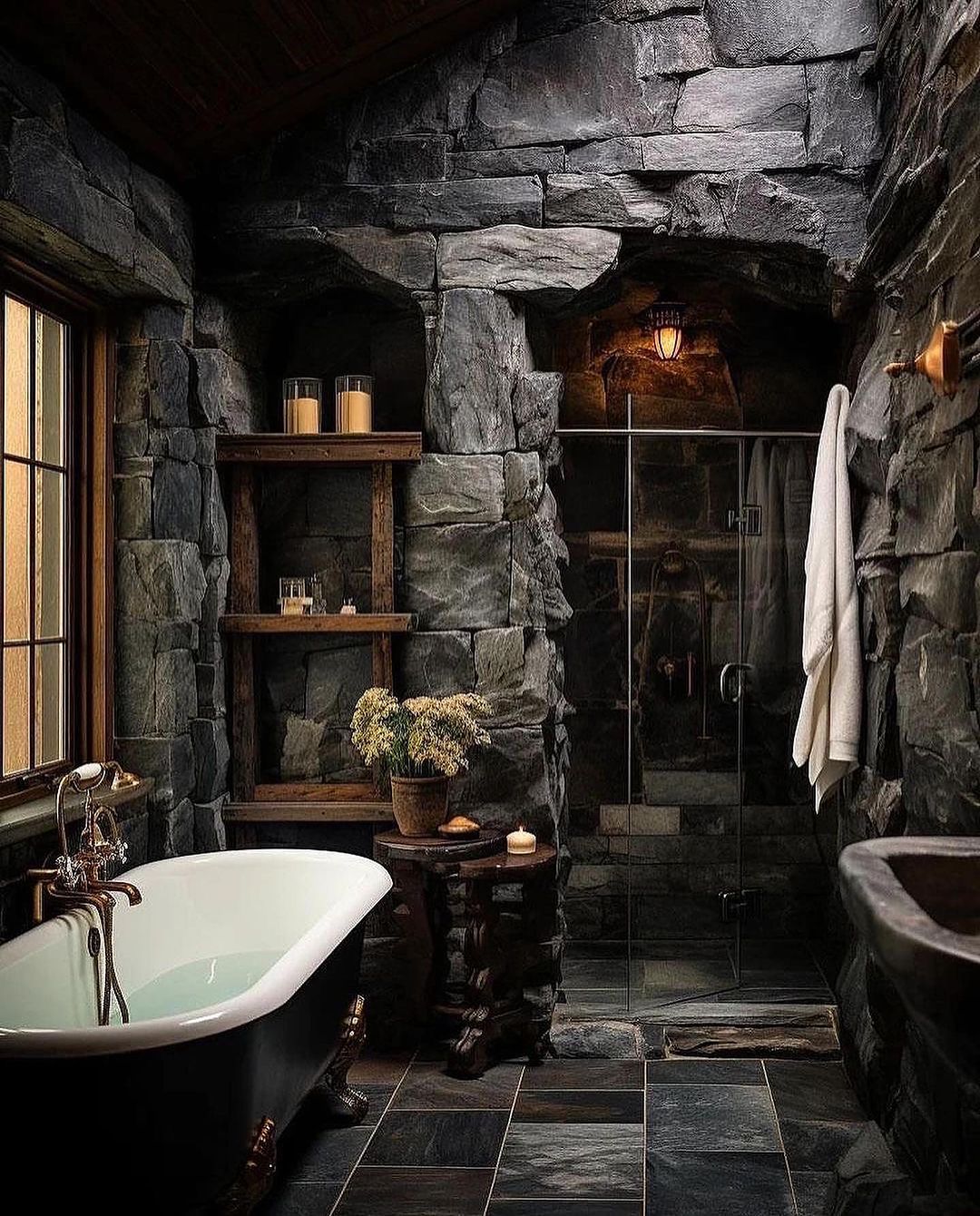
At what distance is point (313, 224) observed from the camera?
3.90 meters

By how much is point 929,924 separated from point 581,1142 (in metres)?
1.95

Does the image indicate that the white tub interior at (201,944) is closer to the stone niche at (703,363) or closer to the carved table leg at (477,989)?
the carved table leg at (477,989)

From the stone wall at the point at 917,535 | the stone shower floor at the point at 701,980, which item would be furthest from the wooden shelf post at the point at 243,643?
the stone wall at the point at 917,535

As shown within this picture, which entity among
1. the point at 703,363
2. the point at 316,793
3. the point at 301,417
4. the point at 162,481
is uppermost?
the point at 703,363

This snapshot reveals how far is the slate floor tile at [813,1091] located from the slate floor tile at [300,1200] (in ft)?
4.08

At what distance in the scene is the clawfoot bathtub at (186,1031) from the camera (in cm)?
207

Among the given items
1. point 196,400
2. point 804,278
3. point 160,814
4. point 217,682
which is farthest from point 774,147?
point 160,814

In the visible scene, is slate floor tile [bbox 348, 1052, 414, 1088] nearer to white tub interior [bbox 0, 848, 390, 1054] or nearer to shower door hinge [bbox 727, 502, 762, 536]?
white tub interior [bbox 0, 848, 390, 1054]

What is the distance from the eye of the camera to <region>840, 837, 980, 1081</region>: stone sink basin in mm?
1365

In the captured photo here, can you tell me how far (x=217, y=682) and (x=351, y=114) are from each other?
1885mm

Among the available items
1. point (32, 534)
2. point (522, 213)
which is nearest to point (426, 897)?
point (32, 534)

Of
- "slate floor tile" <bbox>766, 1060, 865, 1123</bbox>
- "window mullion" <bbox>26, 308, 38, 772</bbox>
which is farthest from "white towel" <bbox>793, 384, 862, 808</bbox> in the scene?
"window mullion" <bbox>26, 308, 38, 772</bbox>

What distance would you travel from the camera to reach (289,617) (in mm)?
3967

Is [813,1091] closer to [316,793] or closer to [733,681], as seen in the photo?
[733,681]
